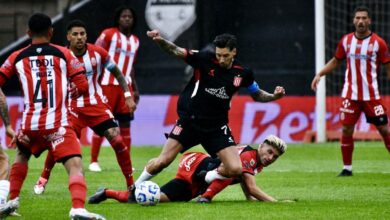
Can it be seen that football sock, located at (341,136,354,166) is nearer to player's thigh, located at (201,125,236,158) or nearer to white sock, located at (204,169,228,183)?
player's thigh, located at (201,125,236,158)

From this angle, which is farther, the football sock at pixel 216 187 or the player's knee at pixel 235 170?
the football sock at pixel 216 187

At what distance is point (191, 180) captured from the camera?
11.3 meters

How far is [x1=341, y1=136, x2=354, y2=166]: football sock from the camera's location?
1496 centimetres

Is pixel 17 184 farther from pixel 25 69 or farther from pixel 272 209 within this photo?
pixel 272 209

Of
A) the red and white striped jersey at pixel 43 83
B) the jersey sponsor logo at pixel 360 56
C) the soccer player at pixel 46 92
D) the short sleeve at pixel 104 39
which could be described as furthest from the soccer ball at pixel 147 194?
the short sleeve at pixel 104 39

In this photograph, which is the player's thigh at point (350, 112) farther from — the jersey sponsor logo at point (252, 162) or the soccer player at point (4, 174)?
the soccer player at point (4, 174)

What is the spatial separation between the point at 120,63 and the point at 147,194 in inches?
238

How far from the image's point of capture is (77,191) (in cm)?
921

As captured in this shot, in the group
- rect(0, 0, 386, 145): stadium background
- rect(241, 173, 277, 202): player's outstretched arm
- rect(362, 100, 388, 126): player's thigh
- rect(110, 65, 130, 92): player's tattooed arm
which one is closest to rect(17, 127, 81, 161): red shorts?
rect(241, 173, 277, 202): player's outstretched arm

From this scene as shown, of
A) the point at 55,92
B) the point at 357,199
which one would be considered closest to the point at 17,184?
the point at 55,92

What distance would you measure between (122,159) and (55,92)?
3.28m

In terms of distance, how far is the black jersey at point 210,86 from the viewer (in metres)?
11.2

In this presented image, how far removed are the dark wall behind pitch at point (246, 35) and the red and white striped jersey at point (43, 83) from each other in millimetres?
13430

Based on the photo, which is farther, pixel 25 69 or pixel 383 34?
pixel 383 34
